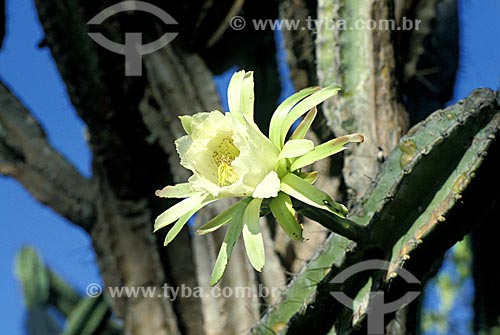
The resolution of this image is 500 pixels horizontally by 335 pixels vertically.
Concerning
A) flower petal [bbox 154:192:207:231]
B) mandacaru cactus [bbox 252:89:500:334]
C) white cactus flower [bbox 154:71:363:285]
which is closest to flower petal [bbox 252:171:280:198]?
white cactus flower [bbox 154:71:363:285]

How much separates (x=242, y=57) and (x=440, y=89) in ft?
2.41

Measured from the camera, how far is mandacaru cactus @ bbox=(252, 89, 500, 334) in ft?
4.72

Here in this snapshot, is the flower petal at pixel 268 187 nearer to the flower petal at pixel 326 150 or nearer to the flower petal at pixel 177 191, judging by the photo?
the flower petal at pixel 326 150

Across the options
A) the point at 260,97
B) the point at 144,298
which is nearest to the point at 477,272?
the point at 260,97

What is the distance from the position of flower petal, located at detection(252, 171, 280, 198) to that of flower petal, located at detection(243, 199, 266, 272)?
4 cm

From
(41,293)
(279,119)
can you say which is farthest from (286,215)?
(41,293)

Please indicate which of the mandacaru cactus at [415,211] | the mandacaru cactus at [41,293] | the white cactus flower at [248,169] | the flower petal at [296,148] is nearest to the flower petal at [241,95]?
the white cactus flower at [248,169]

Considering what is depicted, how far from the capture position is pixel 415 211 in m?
1.51

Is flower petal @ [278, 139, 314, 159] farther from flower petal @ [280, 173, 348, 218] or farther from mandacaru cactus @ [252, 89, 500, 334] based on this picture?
mandacaru cactus @ [252, 89, 500, 334]

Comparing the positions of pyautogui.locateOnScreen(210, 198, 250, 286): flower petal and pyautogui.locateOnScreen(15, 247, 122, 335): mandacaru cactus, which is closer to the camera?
pyautogui.locateOnScreen(210, 198, 250, 286): flower petal

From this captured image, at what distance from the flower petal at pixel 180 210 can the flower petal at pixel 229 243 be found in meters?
0.06

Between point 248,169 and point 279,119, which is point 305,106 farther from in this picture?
point 248,169

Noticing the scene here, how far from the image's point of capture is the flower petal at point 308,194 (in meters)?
1.28

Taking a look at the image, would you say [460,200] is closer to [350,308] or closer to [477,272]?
[350,308]
